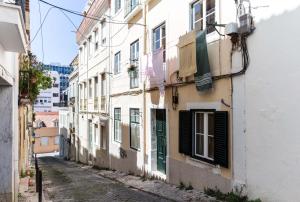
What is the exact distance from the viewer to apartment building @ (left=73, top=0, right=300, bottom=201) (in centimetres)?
667

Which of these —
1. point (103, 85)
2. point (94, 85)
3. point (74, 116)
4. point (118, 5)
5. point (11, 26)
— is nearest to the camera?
point (11, 26)

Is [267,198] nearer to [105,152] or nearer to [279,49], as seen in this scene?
[279,49]

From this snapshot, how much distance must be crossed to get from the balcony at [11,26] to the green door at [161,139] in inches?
263

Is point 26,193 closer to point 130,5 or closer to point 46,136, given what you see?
point 130,5

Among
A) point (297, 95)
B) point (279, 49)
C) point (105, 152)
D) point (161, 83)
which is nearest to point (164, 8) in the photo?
point (161, 83)

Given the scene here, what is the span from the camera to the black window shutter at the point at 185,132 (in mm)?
9818

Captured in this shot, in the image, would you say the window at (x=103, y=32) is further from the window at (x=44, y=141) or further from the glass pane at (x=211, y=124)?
the window at (x=44, y=141)

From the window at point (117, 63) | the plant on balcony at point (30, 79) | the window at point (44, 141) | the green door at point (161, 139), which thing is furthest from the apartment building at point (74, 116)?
the window at point (44, 141)

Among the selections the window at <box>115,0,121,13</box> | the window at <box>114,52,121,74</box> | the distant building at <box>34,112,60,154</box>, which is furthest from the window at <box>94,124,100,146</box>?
the distant building at <box>34,112,60,154</box>

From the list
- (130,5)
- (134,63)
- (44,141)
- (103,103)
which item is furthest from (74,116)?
(44,141)

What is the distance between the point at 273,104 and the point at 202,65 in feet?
8.69

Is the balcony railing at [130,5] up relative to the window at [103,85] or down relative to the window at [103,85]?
up

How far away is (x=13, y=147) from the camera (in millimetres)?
7570

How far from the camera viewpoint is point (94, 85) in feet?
74.4
